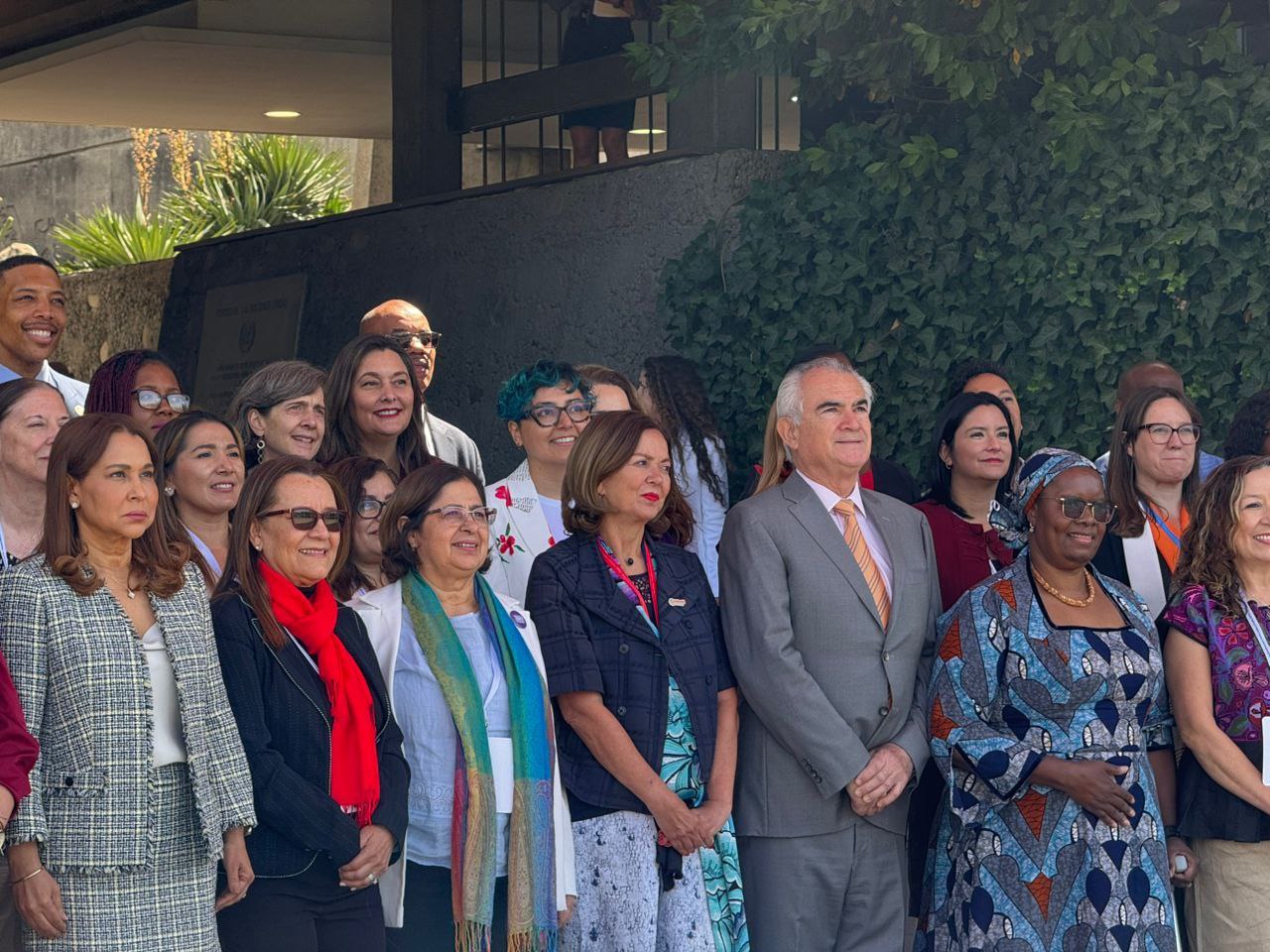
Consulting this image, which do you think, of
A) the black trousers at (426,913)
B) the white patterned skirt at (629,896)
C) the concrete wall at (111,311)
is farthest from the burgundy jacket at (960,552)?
the concrete wall at (111,311)

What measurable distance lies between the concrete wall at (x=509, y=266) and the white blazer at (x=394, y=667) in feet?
12.3

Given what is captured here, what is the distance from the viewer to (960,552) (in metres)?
6.22

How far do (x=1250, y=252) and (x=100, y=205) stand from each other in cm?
2042

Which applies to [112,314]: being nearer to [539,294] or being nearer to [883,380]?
[539,294]

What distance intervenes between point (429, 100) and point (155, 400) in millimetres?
5793

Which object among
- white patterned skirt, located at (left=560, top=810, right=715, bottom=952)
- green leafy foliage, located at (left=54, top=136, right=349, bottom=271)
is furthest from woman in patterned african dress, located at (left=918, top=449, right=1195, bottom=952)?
green leafy foliage, located at (left=54, top=136, right=349, bottom=271)

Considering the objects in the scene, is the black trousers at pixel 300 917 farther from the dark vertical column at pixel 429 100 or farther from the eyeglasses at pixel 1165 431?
the dark vertical column at pixel 429 100

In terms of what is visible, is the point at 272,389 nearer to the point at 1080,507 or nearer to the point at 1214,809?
the point at 1080,507

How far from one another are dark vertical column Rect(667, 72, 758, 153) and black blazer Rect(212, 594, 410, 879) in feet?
15.4

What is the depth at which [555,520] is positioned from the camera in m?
6.31

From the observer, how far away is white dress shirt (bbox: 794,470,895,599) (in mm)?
5781

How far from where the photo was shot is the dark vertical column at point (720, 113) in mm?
9195

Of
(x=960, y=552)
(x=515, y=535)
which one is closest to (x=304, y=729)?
(x=515, y=535)

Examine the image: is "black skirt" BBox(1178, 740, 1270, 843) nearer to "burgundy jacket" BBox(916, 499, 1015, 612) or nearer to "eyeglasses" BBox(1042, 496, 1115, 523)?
"eyeglasses" BBox(1042, 496, 1115, 523)
